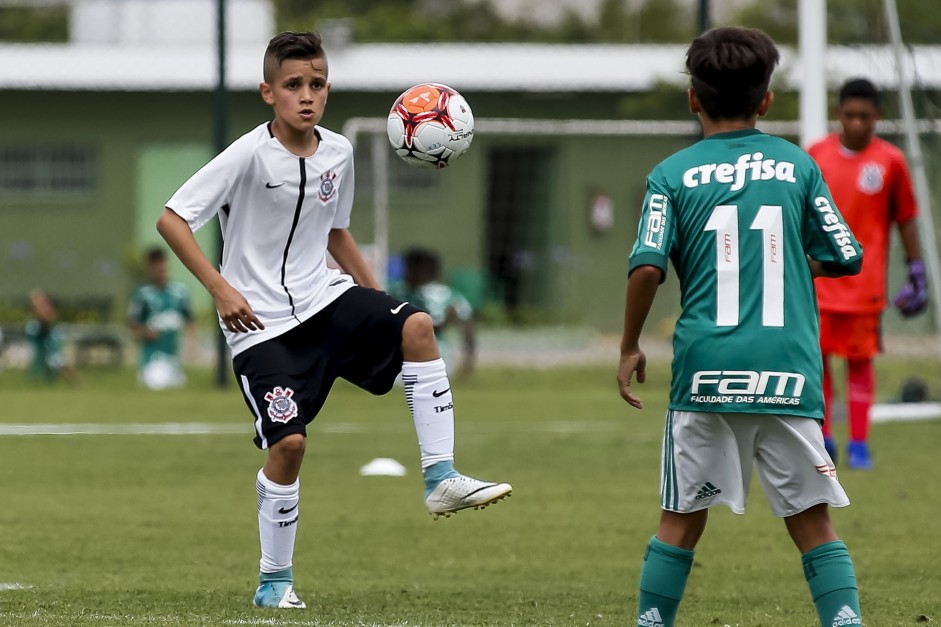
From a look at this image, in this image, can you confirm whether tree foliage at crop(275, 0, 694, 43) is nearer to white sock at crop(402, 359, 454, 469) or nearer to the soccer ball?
the soccer ball

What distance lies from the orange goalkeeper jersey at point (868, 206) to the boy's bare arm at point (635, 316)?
5010 millimetres

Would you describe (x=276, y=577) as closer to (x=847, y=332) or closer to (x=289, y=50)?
(x=289, y=50)

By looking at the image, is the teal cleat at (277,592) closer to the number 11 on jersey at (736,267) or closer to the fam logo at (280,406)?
the fam logo at (280,406)

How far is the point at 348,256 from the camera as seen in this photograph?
6.07 m

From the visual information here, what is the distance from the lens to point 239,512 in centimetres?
805

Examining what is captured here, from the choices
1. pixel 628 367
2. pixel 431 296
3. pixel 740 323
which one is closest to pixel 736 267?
pixel 740 323

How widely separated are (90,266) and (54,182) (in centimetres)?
160

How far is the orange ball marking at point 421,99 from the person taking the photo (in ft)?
19.6

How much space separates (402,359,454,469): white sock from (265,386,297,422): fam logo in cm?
42

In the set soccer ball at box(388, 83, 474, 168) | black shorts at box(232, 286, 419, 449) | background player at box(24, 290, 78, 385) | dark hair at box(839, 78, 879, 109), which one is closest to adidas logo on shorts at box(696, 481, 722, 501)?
black shorts at box(232, 286, 419, 449)

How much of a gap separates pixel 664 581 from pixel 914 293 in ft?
18.2

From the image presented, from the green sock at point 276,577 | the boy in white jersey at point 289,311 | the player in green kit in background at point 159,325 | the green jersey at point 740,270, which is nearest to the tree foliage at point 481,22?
the player in green kit in background at point 159,325

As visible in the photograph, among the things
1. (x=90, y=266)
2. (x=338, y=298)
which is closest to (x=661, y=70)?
(x=90, y=266)

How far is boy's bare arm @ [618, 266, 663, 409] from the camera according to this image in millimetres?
4336
